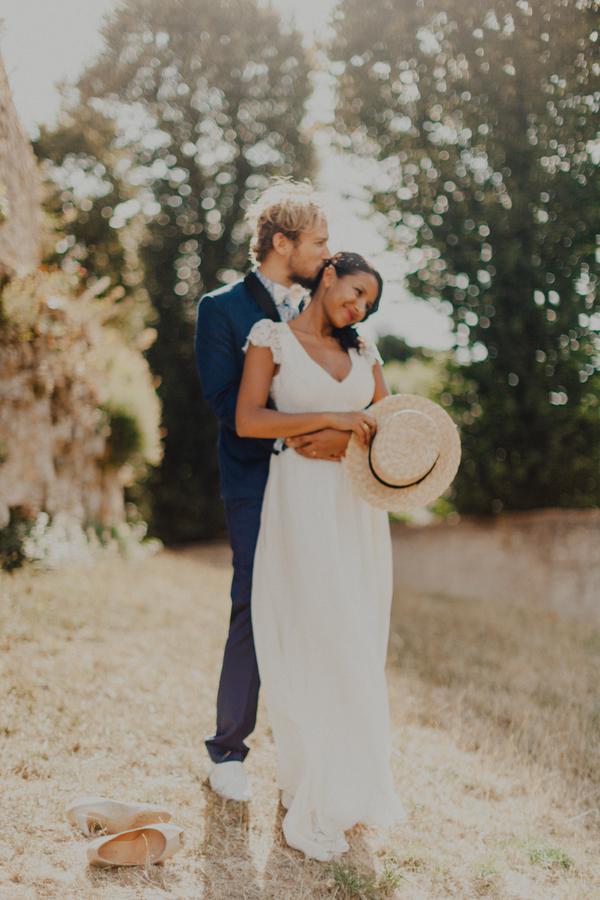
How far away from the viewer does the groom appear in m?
3.21

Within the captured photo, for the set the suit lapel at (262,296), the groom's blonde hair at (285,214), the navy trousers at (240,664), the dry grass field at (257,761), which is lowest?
the dry grass field at (257,761)

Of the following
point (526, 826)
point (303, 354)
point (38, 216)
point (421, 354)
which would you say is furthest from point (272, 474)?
point (421, 354)

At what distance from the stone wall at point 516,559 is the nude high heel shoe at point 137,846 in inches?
212

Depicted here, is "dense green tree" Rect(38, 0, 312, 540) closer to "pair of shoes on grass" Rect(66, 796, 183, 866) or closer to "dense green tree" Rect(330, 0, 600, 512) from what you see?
"dense green tree" Rect(330, 0, 600, 512)

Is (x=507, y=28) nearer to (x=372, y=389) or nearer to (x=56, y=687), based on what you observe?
(x=372, y=389)

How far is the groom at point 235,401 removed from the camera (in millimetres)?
3209

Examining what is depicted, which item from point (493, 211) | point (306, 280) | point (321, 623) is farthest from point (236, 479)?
point (493, 211)

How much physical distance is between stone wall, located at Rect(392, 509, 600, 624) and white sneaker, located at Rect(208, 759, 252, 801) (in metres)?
4.81

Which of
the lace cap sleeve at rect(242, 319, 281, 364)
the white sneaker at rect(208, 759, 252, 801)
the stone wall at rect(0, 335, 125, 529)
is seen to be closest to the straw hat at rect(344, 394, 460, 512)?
the lace cap sleeve at rect(242, 319, 281, 364)

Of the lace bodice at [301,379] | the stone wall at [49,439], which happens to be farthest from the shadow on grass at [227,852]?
the stone wall at [49,439]

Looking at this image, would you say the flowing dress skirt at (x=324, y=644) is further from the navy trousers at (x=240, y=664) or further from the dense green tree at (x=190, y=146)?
A: the dense green tree at (x=190, y=146)

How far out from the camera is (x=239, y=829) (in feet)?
9.61

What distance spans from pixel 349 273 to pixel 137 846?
197cm

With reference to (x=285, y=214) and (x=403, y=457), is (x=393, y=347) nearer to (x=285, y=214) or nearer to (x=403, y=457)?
(x=285, y=214)
